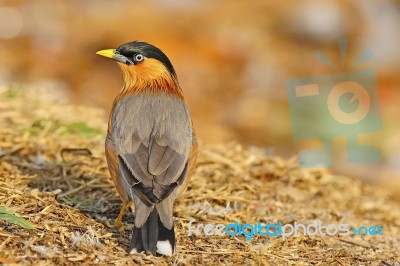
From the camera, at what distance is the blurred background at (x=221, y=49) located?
12.2 metres

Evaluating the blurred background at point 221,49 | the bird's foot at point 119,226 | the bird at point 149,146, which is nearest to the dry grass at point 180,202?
the bird's foot at point 119,226

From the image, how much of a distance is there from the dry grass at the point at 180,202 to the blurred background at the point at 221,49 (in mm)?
3427

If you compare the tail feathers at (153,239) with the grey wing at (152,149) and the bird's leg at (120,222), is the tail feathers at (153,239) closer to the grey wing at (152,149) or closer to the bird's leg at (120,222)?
the grey wing at (152,149)

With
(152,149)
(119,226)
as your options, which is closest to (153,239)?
(119,226)

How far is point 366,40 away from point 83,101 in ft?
18.6

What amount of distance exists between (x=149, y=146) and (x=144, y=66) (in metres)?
0.90

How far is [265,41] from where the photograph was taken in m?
14.9

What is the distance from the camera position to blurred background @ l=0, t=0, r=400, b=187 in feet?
39.9

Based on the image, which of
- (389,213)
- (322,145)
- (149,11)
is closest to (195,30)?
(149,11)

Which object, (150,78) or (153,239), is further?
(150,78)

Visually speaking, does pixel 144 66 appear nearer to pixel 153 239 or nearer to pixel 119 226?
pixel 119 226

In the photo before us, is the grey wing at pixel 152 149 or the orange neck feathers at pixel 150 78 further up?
the orange neck feathers at pixel 150 78

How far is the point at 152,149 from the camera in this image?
5305 millimetres

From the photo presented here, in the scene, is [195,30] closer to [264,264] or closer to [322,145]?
[322,145]
